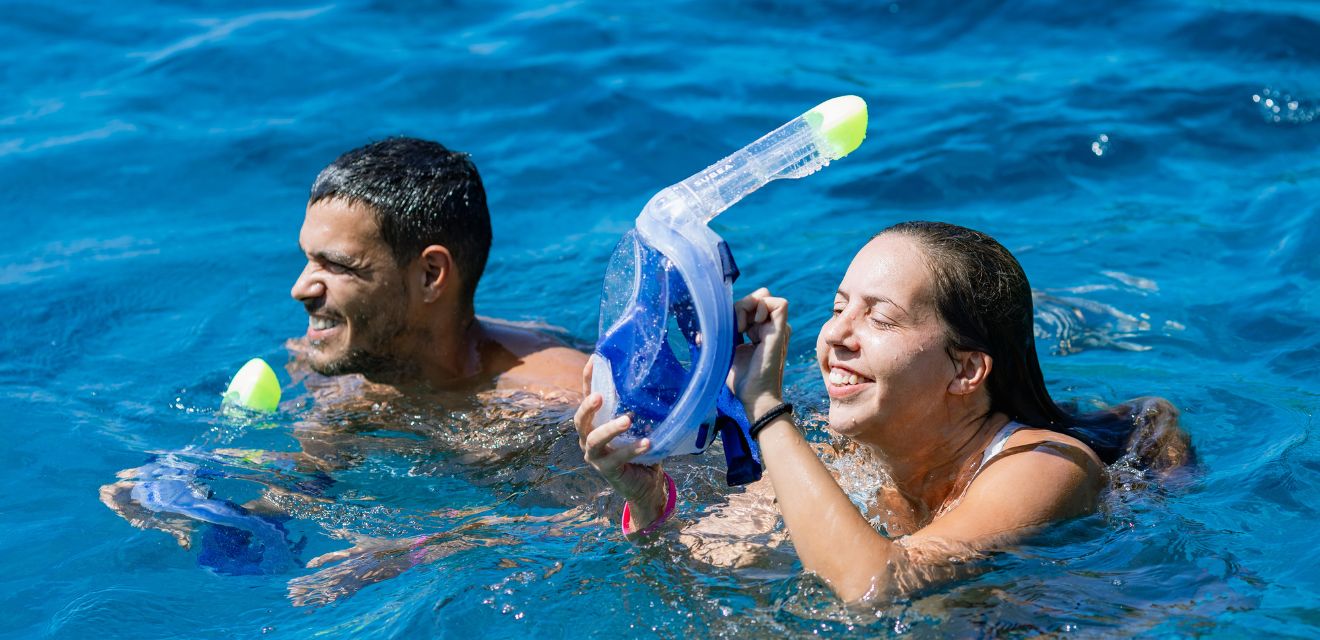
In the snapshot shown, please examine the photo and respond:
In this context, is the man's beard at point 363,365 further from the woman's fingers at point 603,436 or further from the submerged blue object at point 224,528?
the woman's fingers at point 603,436

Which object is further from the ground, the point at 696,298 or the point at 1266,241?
the point at 696,298

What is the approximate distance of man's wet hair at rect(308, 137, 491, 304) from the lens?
5891 mm

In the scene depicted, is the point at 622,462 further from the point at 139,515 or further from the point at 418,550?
the point at 139,515

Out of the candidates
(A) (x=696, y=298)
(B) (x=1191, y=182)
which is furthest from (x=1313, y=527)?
(B) (x=1191, y=182)

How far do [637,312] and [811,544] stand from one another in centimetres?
79

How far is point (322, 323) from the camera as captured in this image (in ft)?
19.3

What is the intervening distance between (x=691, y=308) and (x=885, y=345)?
0.65m

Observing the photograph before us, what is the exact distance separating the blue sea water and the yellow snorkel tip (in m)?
1.29

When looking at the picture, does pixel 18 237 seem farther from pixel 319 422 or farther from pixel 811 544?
pixel 811 544

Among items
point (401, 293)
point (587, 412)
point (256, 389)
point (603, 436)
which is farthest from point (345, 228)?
point (603, 436)

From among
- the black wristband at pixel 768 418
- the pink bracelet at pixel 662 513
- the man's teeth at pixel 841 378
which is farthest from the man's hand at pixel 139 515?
the man's teeth at pixel 841 378

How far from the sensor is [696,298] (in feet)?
12.2

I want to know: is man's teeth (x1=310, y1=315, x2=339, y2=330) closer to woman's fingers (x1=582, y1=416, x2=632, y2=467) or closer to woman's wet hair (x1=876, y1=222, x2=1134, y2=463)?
woman's fingers (x1=582, y1=416, x2=632, y2=467)

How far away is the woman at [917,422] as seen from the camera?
3826 millimetres
